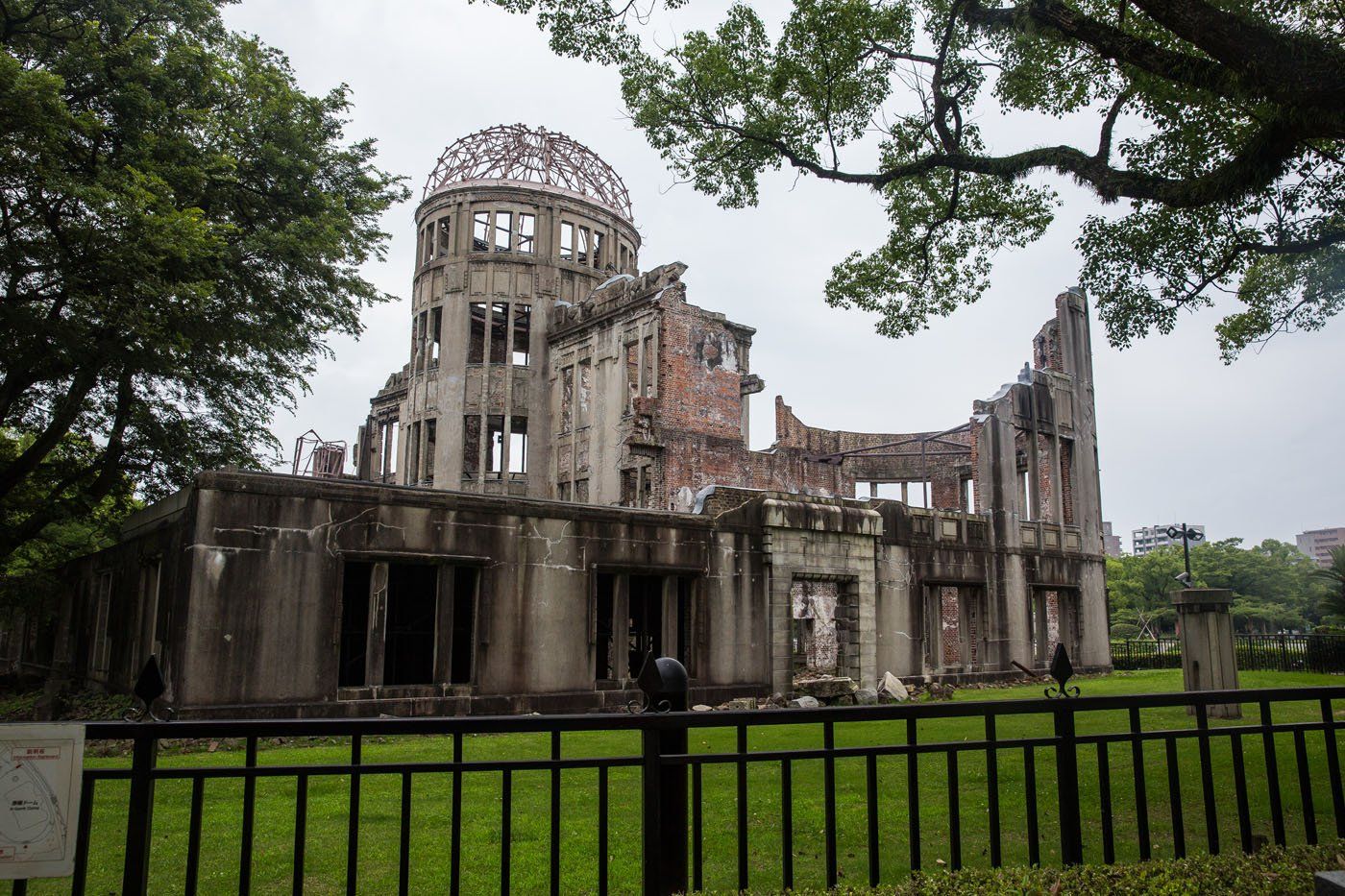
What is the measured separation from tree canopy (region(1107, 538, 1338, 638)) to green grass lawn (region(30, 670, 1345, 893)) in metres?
56.2

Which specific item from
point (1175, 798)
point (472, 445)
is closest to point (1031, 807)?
point (1175, 798)

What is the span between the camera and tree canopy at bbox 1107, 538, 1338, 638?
6081 centimetres

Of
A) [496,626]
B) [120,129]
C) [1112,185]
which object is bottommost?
[496,626]

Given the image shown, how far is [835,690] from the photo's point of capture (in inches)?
745

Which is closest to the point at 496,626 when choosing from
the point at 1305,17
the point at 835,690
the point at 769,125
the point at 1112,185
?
the point at 835,690

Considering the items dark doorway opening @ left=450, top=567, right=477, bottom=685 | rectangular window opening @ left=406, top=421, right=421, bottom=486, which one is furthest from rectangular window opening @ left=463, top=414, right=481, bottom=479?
dark doorway opening @ left=450, top=567, right=477, bottom=685

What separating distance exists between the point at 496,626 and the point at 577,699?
1.95 metres

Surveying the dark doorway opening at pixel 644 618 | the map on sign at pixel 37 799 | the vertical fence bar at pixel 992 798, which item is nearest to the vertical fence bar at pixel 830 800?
the vertical fence bar at pixel 992 798

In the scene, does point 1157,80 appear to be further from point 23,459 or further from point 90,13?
point 23,459

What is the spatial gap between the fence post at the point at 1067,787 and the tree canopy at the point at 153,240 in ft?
49.8

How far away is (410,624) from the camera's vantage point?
15.1 metres

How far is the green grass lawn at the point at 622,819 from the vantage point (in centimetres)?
638

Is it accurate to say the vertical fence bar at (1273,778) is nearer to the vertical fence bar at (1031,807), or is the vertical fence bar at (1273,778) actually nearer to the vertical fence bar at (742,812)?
the vertical fence bar at (1031,807)

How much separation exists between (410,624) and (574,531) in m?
3.07
